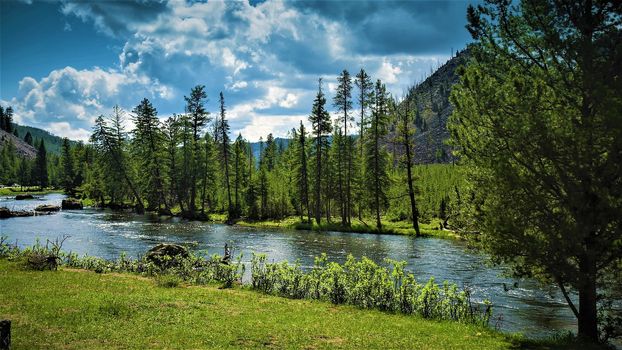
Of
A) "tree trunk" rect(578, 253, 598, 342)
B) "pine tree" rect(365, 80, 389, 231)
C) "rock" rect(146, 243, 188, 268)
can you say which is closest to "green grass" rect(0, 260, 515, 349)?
"tree trunk" rect(578, 253, 598, 342)

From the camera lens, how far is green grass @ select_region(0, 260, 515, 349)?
488 inches

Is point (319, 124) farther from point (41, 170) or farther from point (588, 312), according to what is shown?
point (41, 170)

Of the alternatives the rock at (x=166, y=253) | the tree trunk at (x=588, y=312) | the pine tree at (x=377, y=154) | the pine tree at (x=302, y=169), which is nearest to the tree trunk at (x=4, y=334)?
the rock at (x=166, y=253)

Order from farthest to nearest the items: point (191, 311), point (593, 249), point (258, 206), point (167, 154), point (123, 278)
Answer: point (167, 154) → point (258, 206) → point (123, 278) → point (191, 311) → point (593, 249)

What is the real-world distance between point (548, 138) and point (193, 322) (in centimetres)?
1208

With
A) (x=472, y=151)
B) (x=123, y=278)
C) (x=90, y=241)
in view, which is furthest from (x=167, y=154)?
(x=472, y=151)

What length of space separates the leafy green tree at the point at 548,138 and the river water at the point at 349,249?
2.22 meters

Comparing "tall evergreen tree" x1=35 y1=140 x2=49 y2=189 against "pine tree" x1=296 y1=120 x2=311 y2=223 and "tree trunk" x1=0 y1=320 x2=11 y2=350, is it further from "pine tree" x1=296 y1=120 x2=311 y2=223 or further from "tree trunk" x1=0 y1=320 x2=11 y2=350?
"tree trunk" x1=0 y1=320 x2=11 y2=350

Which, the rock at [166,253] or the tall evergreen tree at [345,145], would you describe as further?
the tall evergreen tree at [345,145]

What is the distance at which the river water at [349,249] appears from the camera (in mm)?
19906

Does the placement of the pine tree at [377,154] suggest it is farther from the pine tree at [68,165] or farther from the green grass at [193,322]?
the pine tree at [68,165]

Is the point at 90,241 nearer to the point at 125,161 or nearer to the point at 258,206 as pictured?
the point at 258,206

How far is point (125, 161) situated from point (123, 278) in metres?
68.7

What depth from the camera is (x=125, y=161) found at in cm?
8512
